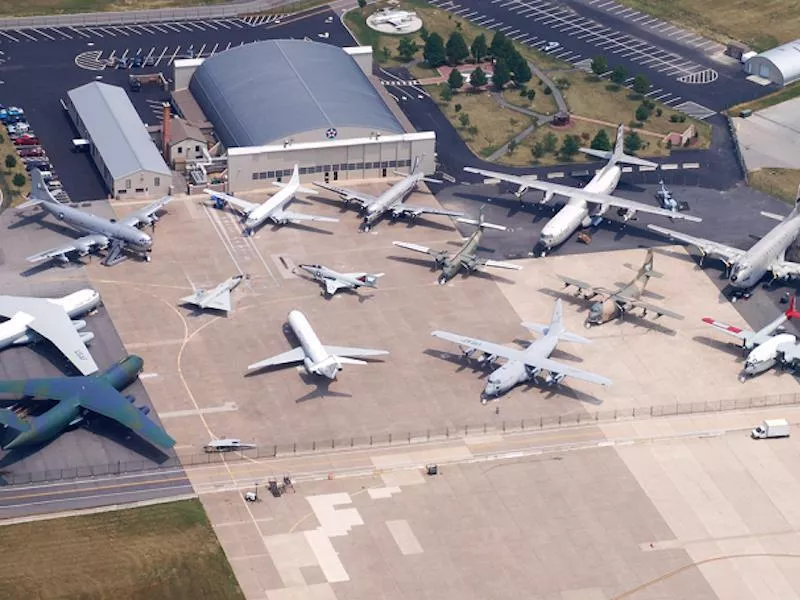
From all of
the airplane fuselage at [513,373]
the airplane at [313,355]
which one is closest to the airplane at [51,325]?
the airplane at [313,355]

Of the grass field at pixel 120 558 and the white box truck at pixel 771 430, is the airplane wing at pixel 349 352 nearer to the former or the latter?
the grass field at pixel 120 558

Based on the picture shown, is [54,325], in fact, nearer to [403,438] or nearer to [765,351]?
[403,438]

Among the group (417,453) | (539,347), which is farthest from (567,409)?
(417,453)

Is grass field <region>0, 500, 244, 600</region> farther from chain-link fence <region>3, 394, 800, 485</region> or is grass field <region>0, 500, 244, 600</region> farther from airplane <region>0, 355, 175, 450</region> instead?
airplane <region>0, 355, 175, 450</region>

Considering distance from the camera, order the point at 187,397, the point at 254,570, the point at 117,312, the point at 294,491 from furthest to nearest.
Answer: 1. the point at 117,312
2. the point at 187,397
3. the point at 294,491
4. the point at 254,570

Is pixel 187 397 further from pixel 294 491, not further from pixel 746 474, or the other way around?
pixel 746 474

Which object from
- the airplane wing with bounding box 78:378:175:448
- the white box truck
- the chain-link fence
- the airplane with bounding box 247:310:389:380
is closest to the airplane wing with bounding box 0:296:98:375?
the airplane wing with bounding box 78:378:175:448
